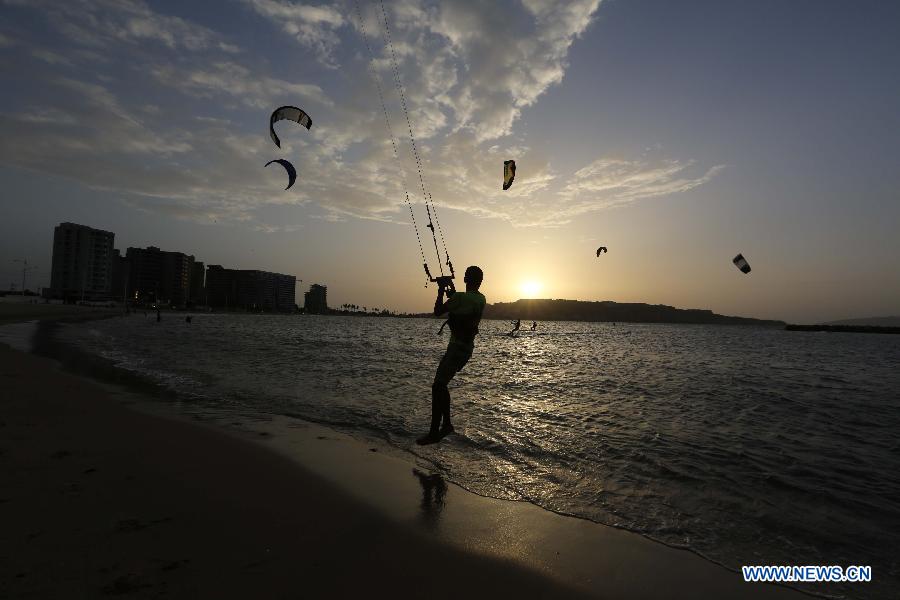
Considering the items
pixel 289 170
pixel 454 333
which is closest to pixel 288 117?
pixel 289 170

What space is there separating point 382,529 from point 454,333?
3829 mm

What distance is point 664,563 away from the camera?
468 centimetres

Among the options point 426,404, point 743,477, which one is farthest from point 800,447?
point 426,404

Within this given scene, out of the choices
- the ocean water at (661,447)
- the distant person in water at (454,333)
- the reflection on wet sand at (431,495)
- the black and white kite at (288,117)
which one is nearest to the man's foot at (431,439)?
the distant person in water at (454,333)

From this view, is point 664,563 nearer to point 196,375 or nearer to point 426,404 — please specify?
point 426,404

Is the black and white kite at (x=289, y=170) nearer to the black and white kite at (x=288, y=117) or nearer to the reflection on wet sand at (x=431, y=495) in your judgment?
the black and white kite at (x=288, y=117)

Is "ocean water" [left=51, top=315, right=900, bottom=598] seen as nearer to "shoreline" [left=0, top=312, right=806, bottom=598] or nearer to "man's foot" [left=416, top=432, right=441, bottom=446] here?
"man's foot" [left=416, top=432, right=441, bottom=446]

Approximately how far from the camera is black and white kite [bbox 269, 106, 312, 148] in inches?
616

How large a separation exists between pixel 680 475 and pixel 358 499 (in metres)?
5.73

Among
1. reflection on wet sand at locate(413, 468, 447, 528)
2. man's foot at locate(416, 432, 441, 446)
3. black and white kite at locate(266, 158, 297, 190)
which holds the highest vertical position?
black and white kite at locate(266, 158, 297, 190)

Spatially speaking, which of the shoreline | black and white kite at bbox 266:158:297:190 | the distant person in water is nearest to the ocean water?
the shoreline

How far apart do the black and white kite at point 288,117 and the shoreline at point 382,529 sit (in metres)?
11.2

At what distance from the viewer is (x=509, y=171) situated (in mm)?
16812

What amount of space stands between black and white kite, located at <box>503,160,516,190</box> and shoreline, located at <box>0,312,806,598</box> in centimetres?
1136
